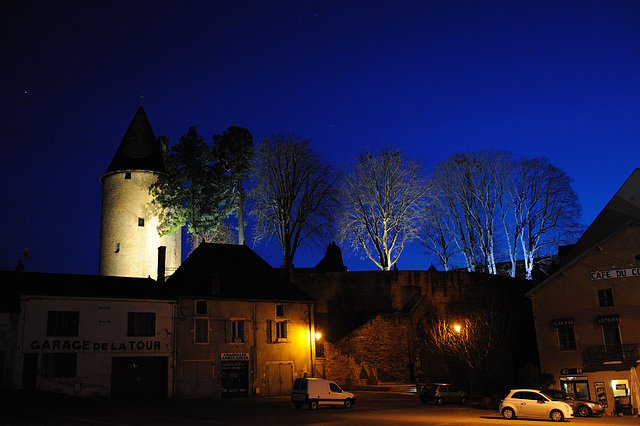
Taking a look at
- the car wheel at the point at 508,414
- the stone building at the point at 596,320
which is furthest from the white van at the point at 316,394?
the stone building at the point at 596,320

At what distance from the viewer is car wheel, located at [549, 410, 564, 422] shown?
76.2ft

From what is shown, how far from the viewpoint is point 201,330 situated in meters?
34.0

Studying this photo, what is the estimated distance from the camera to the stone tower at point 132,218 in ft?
147

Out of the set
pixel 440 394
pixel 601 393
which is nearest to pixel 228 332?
pixel 440 394

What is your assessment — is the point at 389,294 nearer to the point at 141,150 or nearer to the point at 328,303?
the point at 328,303

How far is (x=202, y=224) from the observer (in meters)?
44.0

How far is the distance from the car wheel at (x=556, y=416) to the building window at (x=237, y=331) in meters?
18.2

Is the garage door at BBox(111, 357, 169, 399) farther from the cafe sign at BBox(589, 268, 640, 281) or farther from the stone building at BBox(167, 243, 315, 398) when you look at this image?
the cafe sign at BBox(589, 268, 640, 281)

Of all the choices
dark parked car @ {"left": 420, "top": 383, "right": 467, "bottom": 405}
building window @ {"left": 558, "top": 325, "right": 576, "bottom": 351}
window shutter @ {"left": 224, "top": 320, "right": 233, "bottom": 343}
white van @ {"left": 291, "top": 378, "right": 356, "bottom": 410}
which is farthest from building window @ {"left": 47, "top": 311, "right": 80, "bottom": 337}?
building window @ {"left": 558, "top": 325, "right": 576, "bottom": 351}

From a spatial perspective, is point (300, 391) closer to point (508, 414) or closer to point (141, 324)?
point (508, 414)

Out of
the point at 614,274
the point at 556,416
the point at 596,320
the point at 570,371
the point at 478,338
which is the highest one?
the point at 614,274

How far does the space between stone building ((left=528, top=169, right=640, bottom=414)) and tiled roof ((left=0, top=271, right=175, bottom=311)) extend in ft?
71.6

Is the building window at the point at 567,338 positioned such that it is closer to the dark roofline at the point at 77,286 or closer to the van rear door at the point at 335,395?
the van rear door at the point at 335,395

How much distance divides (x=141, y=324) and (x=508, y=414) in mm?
19613
